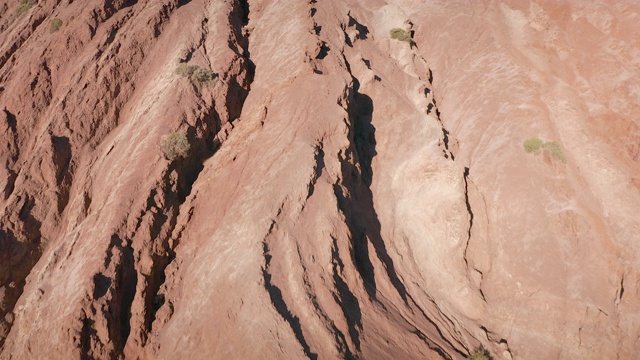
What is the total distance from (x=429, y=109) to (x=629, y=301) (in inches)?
444

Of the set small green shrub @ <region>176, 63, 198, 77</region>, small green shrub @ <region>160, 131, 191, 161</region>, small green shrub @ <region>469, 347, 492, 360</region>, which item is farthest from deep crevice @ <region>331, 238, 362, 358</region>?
small green shrub @ <region>176, 63, 198, 77</region>

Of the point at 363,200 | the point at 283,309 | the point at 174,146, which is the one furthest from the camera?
the point at 363,200

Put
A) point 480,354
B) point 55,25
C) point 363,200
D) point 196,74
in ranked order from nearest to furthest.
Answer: point 480,354, point 363,200, point 196,74, point 55,25

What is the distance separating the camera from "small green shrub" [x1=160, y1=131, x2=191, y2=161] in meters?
12.7

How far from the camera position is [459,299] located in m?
13.3

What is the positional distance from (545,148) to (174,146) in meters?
15.4

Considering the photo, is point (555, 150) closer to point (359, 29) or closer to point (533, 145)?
point (533, 145)

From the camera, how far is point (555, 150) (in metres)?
14.9

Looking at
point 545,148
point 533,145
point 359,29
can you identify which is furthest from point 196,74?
point 545,148

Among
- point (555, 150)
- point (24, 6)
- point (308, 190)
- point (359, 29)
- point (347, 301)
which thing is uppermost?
point (24, 6)

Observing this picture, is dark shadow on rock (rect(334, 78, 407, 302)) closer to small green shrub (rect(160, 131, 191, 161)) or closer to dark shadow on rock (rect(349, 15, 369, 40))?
dark shadow on rock (rect(349, 15, 369, 40))

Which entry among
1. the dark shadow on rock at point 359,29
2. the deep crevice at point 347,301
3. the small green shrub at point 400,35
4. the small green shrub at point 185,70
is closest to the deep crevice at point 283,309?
the deep crevice at point 347,301

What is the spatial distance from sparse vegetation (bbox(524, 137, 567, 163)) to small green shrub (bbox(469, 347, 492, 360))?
8.70 meters

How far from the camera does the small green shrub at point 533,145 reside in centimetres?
1516
